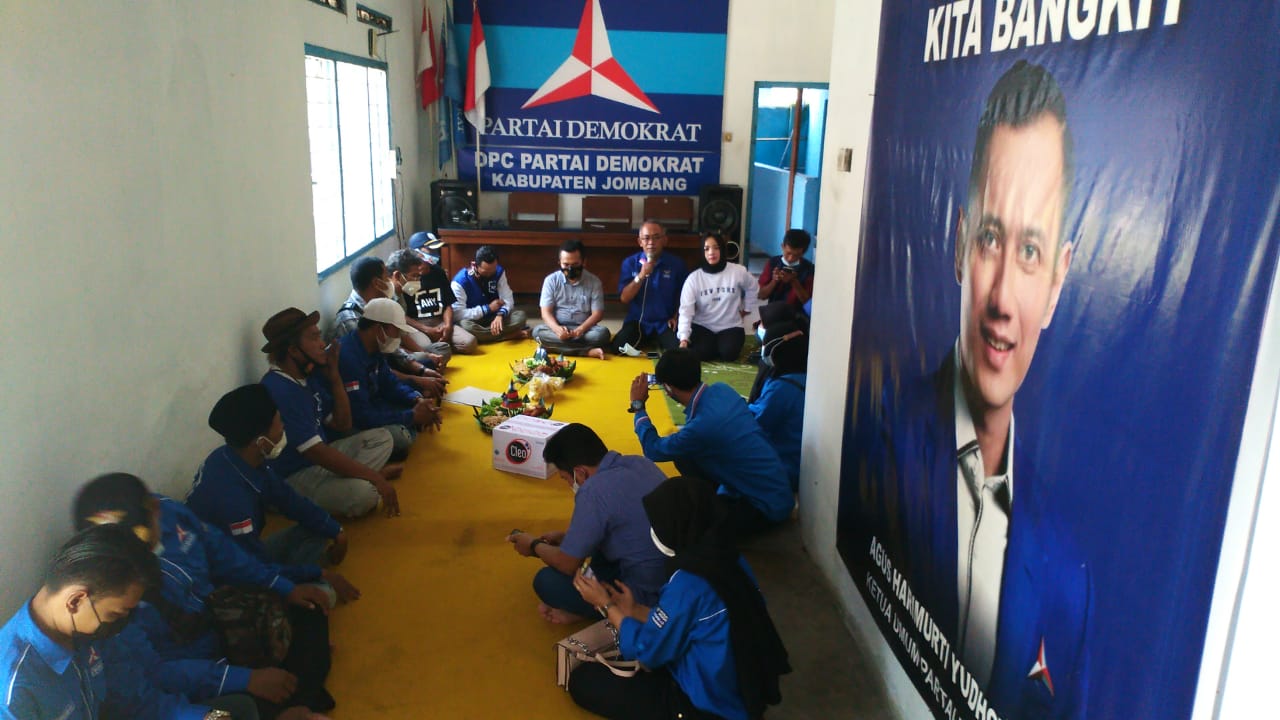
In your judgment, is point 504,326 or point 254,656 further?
point 504,326

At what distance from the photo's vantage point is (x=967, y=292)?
7.85 ft

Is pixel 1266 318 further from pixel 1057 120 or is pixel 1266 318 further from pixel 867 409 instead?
pixel 867 409

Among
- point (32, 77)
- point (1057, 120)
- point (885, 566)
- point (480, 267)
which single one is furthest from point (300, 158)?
point (1057, 120)

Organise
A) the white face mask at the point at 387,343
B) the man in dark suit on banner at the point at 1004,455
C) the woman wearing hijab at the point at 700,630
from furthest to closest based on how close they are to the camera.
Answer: the white face mask at the point at 387,343, the woman wearing hijab at the point at 700,630, the man in dark suit on banner at the point at 1004,455

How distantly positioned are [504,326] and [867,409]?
15.1 feet

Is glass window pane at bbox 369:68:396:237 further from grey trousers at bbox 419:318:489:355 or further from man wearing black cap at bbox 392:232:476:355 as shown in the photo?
grey trousers at bbox 419:318:489:355

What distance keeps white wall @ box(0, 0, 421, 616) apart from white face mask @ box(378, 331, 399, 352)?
0.58 metres

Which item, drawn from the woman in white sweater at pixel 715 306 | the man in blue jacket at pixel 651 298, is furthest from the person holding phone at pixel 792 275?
the man in blue jacket at pixel 651 298

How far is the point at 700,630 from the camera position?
2.60 metres

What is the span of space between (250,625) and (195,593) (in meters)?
0.19

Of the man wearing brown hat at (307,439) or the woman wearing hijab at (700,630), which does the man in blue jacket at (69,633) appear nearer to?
the woman wearing hijab at (700,630)

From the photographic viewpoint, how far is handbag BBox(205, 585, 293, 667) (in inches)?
111

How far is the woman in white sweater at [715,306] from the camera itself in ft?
22.8

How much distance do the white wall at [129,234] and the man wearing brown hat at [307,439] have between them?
11.5 inches
